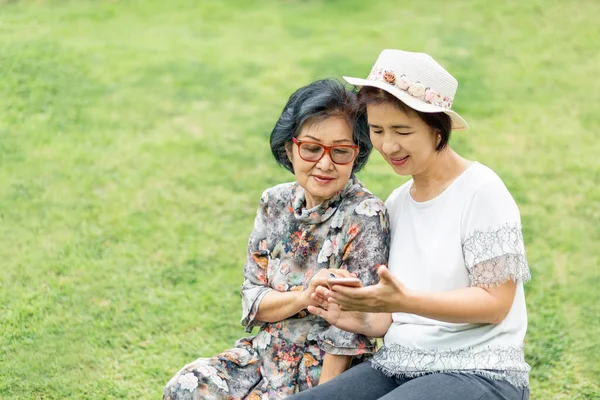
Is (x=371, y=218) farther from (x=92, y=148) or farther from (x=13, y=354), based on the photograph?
(x=92, y=148)

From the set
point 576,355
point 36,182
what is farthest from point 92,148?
point 576,355

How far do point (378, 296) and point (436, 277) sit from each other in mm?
317

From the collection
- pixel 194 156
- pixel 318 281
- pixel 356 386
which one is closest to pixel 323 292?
pixel 318 281

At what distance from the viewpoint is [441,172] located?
3.30 metres

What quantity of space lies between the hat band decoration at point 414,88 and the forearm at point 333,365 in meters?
0.99

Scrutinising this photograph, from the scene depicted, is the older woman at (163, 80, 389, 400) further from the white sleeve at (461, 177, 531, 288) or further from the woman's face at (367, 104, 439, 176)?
the white sleeve at (461, 177, 531, 288)

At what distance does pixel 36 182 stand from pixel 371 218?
439 centimetres

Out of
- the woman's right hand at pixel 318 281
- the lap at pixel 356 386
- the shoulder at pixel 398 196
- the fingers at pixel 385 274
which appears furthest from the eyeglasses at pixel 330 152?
the lap at pixel 356 386

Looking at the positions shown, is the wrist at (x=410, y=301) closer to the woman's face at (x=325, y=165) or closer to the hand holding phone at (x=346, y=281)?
the hand holding phone at (x=346, y=281)

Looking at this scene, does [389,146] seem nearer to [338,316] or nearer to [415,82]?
[415,82]

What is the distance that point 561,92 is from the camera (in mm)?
8969

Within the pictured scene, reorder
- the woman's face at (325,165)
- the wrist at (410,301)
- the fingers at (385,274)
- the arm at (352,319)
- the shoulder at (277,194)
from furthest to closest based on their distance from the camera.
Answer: the shoulder at (277,194) → the woman's face at (325,165) → the arm at (352,319) → the wrist at (410,301) → the fingers at (385,274)

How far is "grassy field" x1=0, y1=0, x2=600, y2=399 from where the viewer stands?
17.3ft

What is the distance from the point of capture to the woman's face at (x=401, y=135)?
3.19 m
